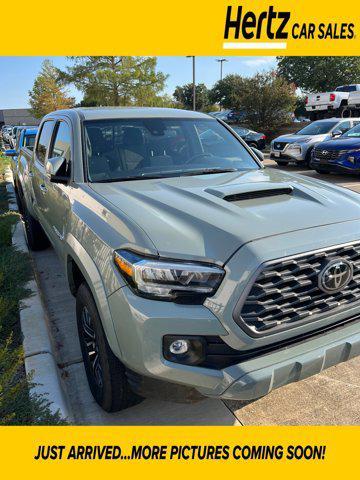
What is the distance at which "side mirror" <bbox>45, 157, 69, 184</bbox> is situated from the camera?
10.2 ft

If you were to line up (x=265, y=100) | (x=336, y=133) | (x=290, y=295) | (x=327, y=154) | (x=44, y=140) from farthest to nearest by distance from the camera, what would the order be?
(x=265, y=100) < (x=336, y=133) < (x=327, y=154) < (x=44, y=140) < (x=290, y=295)

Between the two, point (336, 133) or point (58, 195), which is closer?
point (58, 195)

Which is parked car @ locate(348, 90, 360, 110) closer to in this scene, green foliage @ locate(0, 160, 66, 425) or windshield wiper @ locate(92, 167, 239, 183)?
green foliage @ locate(0, 160, 66, 425)

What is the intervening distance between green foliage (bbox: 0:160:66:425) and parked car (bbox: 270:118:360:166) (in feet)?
29.9

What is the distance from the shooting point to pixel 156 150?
135 inches

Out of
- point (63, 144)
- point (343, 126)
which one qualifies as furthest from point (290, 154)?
point (63, 144)

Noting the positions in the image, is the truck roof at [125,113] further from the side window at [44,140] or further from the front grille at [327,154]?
the front grille at [327,154]

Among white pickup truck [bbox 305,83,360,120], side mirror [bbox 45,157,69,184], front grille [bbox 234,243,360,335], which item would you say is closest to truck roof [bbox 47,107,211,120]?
side mirror [bbox 45,157,69,184]

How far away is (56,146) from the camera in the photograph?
12.7 feet

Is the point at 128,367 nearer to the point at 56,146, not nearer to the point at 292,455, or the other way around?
the point at 292,455

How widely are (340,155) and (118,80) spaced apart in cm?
2595

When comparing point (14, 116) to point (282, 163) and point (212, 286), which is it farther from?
point (212, 286)

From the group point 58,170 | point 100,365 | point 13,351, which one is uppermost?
point 58,170

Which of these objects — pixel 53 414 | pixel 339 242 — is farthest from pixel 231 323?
pixel 53 414
